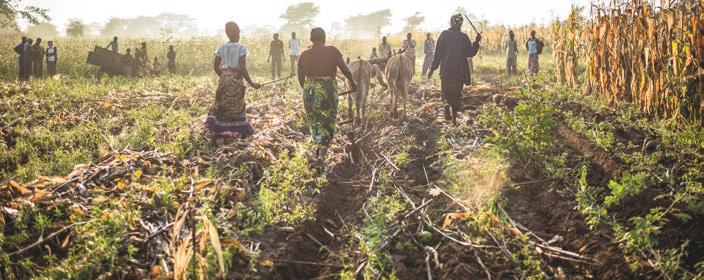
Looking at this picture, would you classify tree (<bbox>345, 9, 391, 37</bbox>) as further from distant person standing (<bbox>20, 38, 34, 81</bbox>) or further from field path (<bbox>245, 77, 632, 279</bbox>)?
field path (<bbox>245, 77, 632, 279</bbox>)

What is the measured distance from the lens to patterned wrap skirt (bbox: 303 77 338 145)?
6.02 meters

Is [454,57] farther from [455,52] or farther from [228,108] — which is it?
[228,108]

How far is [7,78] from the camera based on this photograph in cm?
1523

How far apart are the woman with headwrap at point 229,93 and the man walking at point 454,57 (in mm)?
3160

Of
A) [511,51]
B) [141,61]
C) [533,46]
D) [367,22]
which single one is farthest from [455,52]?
[367,22]

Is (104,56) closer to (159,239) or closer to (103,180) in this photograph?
(103,180)

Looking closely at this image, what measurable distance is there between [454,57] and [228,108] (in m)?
3.76

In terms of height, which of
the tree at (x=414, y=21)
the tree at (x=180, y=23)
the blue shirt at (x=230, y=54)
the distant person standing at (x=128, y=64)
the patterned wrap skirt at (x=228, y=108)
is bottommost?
the patterned wrap skirt at (x=228, y=108)

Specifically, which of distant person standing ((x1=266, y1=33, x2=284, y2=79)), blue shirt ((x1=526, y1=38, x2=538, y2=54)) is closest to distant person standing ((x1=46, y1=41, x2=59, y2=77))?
distant person standing ((x1=266, y1=33, x2=284, y2=79))

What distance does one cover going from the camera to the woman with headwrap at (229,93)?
6.49 metres

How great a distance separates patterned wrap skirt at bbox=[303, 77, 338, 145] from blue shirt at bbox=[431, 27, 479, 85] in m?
2.35

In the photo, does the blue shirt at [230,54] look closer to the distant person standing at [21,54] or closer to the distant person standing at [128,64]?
the distant person standing at [128,64]

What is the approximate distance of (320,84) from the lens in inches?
236

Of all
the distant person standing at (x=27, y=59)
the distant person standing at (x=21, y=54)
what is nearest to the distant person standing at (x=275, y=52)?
the distant person standing at (x=27, y=59)
